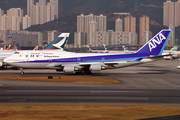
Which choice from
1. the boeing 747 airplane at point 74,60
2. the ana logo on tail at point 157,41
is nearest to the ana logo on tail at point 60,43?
the boeing 747 airplane at point 74,60

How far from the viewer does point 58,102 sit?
1180 inches

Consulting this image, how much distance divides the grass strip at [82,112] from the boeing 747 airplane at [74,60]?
96.1ft

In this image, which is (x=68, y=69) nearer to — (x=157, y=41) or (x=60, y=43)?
(x=157, y=41)

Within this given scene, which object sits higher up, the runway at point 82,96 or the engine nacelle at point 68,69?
the engine nacelle at point 68,69

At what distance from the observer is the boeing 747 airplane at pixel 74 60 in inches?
2272

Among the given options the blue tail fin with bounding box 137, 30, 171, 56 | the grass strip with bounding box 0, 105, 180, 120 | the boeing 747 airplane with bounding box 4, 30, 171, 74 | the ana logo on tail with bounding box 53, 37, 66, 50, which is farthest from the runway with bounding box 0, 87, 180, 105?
the ana logo on tail with bounding box 53, 37, 66, 50

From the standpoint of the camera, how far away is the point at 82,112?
26.0 m

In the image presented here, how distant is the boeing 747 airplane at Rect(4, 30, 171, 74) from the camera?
5772 centimetres

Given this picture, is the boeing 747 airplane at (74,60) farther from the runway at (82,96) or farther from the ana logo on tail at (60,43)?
the ana logo on tail at (60,43)

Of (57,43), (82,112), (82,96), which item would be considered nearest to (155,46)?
(57,43)

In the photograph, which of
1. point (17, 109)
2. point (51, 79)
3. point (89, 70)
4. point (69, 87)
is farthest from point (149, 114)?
point (89, 70)

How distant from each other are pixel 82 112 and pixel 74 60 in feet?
109

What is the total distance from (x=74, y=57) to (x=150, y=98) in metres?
27.8

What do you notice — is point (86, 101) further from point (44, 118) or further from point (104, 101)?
point (44, 118)
